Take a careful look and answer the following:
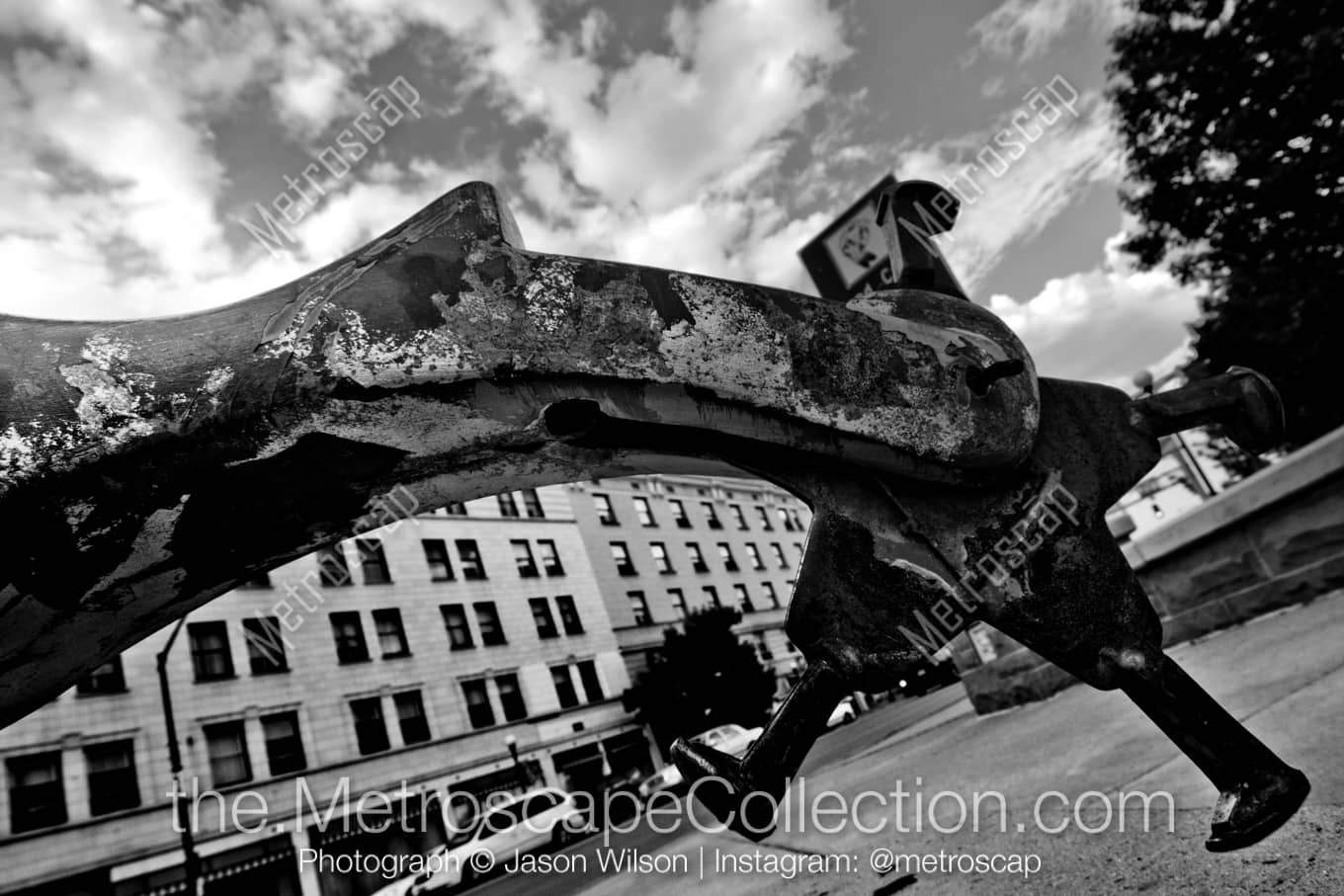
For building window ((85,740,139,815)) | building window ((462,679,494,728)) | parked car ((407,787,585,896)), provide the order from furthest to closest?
building window ((462,679,494,728)) < building window ((85,740,139,815)) < parked car ((407,787,585,896))

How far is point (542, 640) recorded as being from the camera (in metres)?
28.4

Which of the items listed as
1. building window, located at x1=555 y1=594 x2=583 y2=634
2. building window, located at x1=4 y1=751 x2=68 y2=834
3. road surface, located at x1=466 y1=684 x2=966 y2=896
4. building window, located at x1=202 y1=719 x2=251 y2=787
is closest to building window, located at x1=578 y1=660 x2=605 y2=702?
building window, located at x1=555 y1=594 x2=583 y2=634

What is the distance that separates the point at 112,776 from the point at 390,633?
8.09m

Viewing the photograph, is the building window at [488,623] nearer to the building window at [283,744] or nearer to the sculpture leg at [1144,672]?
the building window at [283,744]

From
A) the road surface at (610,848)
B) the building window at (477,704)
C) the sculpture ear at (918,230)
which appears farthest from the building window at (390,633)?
the sculpture ear at (918,230)

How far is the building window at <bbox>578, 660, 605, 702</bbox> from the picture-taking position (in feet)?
93.9

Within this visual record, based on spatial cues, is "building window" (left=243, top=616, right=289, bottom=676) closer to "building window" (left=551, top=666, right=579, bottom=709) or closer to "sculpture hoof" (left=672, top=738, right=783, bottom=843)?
"building window" (left=551, top=666, right=579, bottom=709)

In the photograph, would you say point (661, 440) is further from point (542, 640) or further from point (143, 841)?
point (542, 640)

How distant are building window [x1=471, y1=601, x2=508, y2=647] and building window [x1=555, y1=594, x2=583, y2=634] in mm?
2958

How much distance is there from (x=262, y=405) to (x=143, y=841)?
23.3 meters

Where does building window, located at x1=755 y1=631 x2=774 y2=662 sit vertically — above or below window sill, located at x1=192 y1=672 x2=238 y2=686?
below

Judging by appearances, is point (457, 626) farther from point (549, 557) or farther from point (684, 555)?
point (684, 555)

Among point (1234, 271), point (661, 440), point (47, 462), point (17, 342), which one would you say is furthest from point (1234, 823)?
point (1234, 271)

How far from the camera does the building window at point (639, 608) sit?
3328 centimetres
